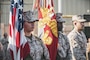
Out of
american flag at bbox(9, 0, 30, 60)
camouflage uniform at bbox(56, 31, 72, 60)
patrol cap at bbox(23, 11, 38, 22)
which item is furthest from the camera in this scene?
camouflage uniform at bbox(56, 31, 72, 60)

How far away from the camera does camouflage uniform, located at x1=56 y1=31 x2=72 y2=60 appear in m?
8.01

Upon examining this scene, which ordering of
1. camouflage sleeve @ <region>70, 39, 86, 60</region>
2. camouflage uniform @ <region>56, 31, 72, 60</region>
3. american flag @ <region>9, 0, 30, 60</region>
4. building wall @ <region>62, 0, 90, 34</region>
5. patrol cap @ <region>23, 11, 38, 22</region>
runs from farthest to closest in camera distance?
building wall @ <region>62, 0, 90, 34</region>
camouflage sleeve @ <region>70, 39, 86, 60</region>
camouflage uniform @ <region>56, 31, 72, 60</region>
patrol cap @ <region>23, 11, 38, 22</region>
american flag @ <region>9, 0, 30, 60</region>

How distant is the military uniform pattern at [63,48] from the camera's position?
315 inches

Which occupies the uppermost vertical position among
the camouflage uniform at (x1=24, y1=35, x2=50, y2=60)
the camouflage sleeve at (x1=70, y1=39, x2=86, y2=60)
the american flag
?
the american flag

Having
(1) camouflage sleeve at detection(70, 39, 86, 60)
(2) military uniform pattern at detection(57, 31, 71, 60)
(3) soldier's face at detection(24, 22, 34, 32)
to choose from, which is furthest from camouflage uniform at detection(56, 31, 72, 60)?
(3) soldier's face at detection(24, 22, 34, 32)

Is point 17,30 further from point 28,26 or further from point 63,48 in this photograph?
point 63,48

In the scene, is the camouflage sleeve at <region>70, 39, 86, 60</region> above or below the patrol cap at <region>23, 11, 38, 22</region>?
below

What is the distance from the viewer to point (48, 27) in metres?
8.19

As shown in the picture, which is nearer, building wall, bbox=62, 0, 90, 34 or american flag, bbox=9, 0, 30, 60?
american flag, bbox=9, 0, 30, 60

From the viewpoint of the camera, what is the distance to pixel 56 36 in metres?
8.09

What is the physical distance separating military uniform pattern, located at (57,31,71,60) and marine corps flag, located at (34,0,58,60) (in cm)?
9

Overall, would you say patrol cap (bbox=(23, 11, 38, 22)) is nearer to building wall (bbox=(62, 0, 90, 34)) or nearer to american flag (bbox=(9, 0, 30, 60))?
american flag (bbox=(9, 0, 30, 60))

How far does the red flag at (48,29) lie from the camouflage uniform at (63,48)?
3.6 inches

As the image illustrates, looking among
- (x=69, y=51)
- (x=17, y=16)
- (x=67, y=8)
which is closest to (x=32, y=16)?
(x=17, y=16)
